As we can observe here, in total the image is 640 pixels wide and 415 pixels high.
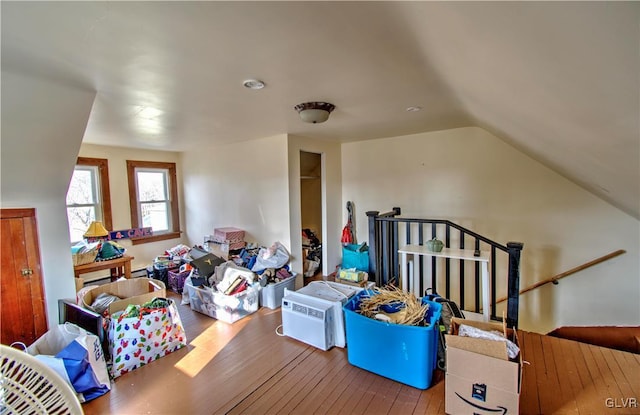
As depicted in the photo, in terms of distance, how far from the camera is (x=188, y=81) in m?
1.92

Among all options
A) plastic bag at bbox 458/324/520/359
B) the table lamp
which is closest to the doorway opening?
the table lamp

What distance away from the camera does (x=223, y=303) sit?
10.2ft

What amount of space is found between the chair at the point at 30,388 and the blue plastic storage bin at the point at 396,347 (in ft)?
5.73

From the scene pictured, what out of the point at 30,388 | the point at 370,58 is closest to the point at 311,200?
the point at 370,58

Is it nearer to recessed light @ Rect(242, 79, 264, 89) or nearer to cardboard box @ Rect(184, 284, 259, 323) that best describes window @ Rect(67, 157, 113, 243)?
cardboard box @ Rect(184, 284, 259, 323)

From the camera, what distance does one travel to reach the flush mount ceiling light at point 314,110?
248 centimetres

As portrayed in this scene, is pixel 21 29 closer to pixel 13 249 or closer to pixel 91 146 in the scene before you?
pixel 13 249

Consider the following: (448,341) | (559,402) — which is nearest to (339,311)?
(448,341)

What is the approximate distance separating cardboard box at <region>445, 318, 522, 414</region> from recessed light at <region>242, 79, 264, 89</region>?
6.89ft

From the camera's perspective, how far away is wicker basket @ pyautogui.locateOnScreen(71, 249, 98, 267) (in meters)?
3.52

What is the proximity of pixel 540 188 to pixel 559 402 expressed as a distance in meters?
2.47

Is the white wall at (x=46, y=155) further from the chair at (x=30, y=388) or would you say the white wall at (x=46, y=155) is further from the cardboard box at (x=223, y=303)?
the chair at (x=30, y=388)

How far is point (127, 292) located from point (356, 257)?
294cm

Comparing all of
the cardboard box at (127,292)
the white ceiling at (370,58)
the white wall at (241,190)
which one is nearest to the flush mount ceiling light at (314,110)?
the white ceiling at (370,58)
